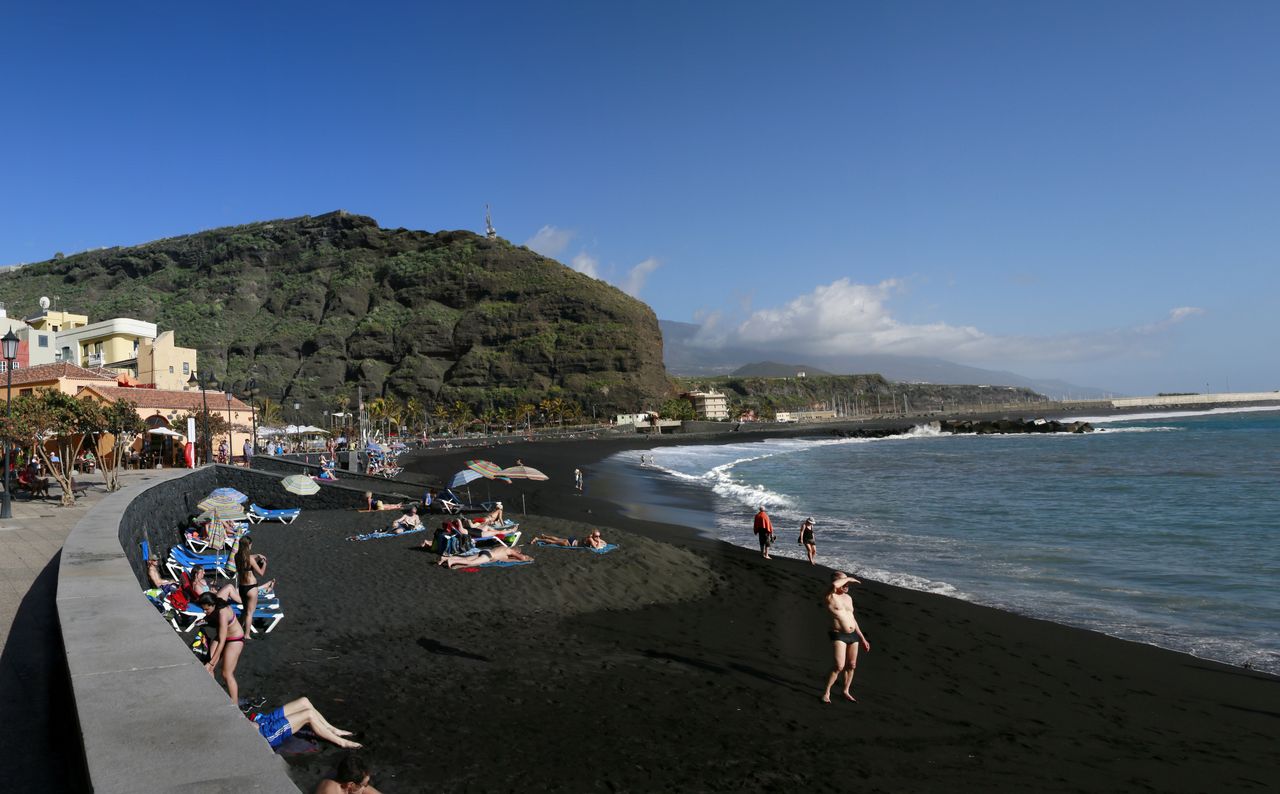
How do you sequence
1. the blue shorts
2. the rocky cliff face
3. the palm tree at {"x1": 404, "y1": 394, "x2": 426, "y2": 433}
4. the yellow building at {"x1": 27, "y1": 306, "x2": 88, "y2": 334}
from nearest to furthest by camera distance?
the blue shorts, the yellow building at {"x1": 27, "y1": 306, "x2": 88, "y2": 334}, the palm tree at {"x1": 404, "y1": 394, "x2": 426, "y2": 433}, the rocky cliff face

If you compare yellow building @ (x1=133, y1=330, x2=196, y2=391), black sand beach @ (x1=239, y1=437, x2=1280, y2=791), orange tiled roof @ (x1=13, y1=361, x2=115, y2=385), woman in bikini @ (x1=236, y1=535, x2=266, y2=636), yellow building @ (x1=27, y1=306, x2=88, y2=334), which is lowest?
black sand beach @ (x1=239, y1=437, x2=1280, y2=791)

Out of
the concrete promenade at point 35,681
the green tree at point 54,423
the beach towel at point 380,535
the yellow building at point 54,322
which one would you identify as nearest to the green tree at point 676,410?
the yellow building at point 54,322

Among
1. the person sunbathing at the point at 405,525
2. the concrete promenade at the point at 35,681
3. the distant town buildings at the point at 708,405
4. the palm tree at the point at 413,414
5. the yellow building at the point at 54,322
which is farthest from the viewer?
the distant town buildings at the point at 708,405

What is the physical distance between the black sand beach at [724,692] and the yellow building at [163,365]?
140 feet

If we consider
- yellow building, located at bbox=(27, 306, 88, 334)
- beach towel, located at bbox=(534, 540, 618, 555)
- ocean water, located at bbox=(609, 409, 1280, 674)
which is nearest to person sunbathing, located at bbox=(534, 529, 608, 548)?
beach towel, located at bbox=(534, 540, 618, 555)

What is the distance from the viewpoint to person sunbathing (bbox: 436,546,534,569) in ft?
46.0

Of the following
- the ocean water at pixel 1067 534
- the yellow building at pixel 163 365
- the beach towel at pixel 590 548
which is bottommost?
the ocean water at pixel 1067 534

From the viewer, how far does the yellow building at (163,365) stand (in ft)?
156

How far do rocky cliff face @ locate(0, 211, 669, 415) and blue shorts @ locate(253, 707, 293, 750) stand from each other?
114 meters

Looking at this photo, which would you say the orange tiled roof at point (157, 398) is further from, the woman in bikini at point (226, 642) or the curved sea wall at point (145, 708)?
the curved sea wall at point (145, 708)

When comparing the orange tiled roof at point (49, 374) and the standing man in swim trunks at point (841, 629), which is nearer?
the standing man in swim trunks at point (841, 629)

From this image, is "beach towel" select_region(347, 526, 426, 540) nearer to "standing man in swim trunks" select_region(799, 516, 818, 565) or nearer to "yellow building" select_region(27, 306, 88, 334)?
"standing man in swim trunks" select_region(799, 516, 818, 565)

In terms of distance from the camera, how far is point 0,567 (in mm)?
8383

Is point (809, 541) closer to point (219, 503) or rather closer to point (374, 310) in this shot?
point (219, 503)
